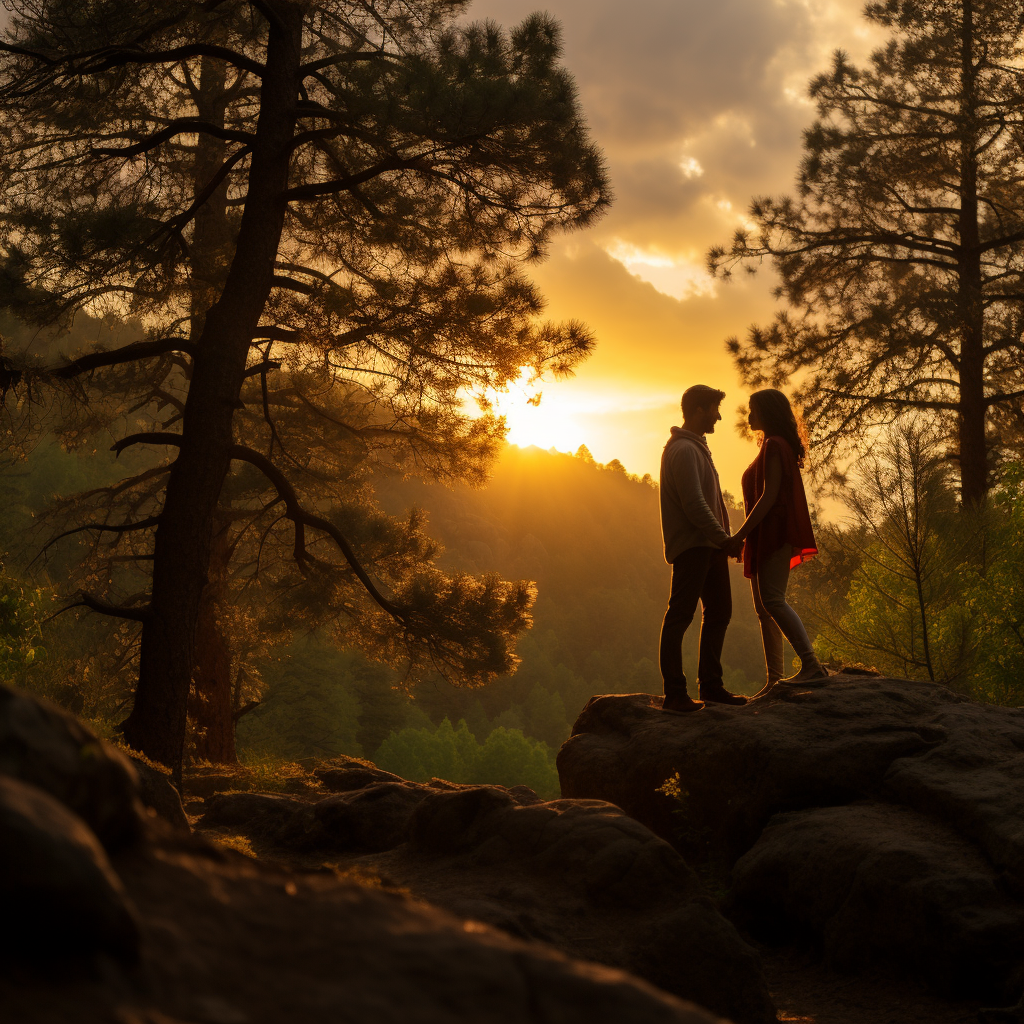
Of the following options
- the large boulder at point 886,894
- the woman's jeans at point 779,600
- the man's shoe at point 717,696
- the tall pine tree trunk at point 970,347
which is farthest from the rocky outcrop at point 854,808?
the tall pine tree trunk at point 970,347

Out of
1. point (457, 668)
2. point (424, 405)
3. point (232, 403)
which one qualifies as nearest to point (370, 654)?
point (457, 668)

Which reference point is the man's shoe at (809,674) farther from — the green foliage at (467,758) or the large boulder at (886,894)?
the green foliage at (467,758)

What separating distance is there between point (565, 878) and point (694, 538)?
2321mm

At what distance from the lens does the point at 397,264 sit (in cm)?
816

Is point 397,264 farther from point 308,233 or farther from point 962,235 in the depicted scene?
point 962,235

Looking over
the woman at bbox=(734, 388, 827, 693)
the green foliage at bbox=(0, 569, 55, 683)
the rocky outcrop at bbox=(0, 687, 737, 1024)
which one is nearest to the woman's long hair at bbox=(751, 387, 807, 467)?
the woman at bbox=(734, 388, 827, 693)

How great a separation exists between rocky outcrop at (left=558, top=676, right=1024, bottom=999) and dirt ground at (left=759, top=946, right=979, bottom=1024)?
8 cm

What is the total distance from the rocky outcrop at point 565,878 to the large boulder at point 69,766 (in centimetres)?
205

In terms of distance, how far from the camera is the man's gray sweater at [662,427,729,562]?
5203 mm

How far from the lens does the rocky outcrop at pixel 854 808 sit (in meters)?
3.85

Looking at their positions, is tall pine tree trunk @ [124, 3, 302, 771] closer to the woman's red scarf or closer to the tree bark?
the woman's red scarf

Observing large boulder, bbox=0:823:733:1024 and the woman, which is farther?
the woman

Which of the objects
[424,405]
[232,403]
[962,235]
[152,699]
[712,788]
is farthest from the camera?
[962,235]

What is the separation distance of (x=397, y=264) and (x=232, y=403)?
2369mm
